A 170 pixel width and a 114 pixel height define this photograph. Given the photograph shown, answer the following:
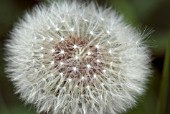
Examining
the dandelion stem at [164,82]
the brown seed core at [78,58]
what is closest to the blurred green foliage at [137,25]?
the dandelion stem at [164,82]

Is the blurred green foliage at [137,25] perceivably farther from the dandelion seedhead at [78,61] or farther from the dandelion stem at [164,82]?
the dandelion seedhead at [78,61]

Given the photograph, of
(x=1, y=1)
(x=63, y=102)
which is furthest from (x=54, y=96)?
(x=1, y=1)

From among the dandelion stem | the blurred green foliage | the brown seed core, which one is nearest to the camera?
the brown seed core

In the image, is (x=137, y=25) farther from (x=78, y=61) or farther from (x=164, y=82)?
(x=78, y=61)

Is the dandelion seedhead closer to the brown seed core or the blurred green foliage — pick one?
the brown seed core

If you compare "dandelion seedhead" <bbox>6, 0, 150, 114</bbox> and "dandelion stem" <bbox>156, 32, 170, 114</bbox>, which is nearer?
"dandelion seedhead" <bbox>6, 0, 150, 114</bbox>

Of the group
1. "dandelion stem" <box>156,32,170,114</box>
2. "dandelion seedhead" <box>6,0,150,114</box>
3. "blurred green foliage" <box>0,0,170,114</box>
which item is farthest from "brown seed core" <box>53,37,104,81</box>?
"blurred green foliage" <box>0,0,170,114</box>

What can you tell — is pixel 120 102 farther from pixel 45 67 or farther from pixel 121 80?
pixel 45 67

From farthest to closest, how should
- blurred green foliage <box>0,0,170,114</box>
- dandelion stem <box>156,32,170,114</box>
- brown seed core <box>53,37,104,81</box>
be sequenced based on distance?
blurred green foliage <box>0,0,170,114</box>
dandelion stem <box>156,32,170,114</box>
brown seed core <box>53,37,104,81</box>
